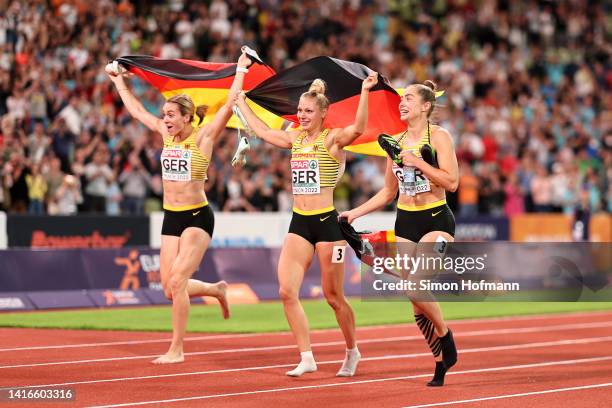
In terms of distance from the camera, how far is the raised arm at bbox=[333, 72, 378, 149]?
1038 cm

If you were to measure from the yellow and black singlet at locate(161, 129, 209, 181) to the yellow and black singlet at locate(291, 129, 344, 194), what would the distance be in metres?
1.38

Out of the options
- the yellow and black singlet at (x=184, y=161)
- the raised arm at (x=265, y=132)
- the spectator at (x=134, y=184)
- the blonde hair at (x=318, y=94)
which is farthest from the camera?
the spectator at (x=134, y=184)

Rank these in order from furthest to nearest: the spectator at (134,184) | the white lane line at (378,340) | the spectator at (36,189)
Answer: the spectator at (134,184) → the spectator at (36,189) → the white lane line at (378,340)

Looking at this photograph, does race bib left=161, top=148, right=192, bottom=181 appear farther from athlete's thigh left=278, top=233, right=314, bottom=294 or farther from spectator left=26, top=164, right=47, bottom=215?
spectator left=26, top=164, right=47, bottom=215

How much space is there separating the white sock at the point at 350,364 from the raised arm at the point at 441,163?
6.60 ft

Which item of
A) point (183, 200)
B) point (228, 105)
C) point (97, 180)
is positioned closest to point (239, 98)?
point (228, 105)

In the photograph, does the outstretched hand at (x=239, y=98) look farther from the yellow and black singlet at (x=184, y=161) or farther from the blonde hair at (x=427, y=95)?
the blonde hair at (x=427, y=95)

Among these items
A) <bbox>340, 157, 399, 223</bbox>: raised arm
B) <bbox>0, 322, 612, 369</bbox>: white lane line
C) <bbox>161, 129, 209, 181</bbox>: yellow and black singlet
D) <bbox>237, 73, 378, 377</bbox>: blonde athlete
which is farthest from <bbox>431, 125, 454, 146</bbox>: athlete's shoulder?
<bbox>0, 322, 612, 369</bbox>: white lane line

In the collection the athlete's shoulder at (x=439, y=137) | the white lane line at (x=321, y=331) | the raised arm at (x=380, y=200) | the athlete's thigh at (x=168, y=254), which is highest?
the athlete's shoulder at (x=439, y=137)

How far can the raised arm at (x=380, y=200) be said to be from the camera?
1056 cm

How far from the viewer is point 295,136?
1120 cm

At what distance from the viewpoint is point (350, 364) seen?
11133 millimetres

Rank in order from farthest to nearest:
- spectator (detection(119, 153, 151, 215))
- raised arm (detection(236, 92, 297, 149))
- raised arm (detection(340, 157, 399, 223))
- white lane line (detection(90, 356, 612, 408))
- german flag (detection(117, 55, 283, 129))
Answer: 1. spectator (detection(119, 153, 151, 215))
2. german flag (detection(117, 55, 283, 129))
3. raised arm (detection(236, 92, 297, 149))
4. raised arm (detection(340, 157, 399, 223))
5. white lane line (detection(90, 356, 612, 408))

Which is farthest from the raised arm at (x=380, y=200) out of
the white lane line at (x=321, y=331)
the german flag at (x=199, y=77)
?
the white lane line at (x=321, y=331)
